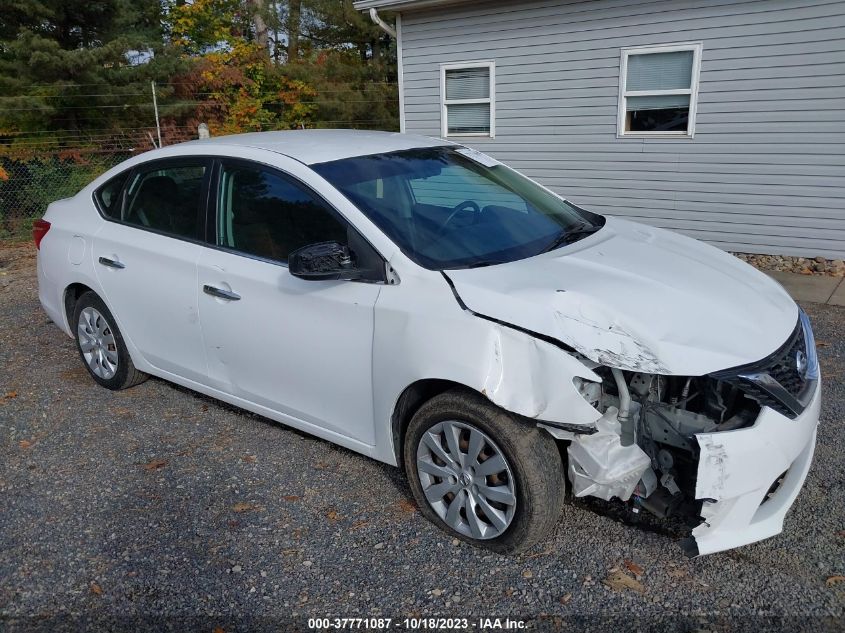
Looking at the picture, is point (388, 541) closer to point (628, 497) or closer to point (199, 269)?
point (628, 497)

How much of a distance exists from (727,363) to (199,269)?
2618 millimetres

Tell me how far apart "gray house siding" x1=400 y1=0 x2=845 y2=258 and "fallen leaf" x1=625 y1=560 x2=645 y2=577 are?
6.51m

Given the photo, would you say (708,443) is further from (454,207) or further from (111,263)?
(111,263)

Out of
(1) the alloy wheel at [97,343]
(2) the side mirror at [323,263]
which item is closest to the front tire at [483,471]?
(2) the side mirror at [323,263]

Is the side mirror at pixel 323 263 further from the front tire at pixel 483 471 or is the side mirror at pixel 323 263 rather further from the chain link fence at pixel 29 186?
the chain link fence at pixel 29 186

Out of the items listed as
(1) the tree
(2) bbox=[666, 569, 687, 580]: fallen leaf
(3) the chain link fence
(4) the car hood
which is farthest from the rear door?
(1) the tree

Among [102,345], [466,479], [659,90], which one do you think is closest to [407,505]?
[466,479]

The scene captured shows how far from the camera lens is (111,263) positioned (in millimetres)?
4434

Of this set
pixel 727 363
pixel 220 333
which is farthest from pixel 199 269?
pixel 727 363

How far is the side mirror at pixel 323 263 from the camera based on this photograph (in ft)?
10.3

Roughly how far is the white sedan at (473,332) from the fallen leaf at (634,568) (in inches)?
9.0

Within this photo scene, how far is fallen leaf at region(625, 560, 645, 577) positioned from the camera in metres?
2.91

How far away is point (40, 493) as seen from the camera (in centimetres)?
371

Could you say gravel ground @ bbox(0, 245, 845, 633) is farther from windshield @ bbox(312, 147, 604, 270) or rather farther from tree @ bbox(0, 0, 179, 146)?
tree @ bbox(0, 0, 179, 146)
